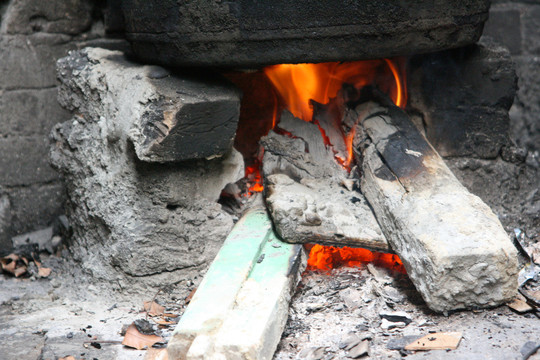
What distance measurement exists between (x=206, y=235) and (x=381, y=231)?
28.2 inches

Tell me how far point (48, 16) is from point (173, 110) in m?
1.26

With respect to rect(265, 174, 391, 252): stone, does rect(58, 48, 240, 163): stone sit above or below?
above

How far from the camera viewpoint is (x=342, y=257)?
8.30 feet

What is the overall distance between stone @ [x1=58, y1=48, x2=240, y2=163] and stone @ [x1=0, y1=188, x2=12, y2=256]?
39.4 inches

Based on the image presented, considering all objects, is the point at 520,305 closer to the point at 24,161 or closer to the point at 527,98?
the point at 527,98

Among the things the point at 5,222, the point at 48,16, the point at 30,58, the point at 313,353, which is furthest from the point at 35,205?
the point at 313,353

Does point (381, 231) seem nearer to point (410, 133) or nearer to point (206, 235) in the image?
point (410, 133)

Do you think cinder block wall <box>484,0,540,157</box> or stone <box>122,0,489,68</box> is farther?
cinder block wall <box>484,0,540,157</box>

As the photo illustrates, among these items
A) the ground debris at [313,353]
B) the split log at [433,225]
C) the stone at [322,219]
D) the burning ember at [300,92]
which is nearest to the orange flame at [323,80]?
the burning ember at [300,92]

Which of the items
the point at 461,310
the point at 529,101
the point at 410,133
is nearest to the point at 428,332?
the point at 461,310

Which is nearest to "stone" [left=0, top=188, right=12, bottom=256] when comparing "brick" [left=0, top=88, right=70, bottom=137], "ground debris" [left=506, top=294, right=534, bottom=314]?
"brick" [left=0, top=88, right=70, bottom=137]

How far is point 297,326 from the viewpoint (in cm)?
213

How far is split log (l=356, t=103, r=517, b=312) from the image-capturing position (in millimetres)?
1984

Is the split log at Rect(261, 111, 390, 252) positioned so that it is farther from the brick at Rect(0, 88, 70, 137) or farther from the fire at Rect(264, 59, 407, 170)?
the brick at Rect(0, 88, 70, 137)
